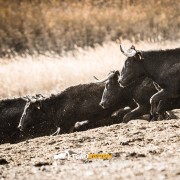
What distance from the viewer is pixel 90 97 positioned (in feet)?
52.0

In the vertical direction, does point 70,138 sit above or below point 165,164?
below

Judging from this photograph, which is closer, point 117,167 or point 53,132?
point 117,167

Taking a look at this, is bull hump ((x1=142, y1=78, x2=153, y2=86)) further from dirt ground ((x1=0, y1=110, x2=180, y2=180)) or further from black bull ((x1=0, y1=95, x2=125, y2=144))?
black bull ((x1=0, y1=95, x2=125, y2=144))

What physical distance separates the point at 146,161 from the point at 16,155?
134 inches

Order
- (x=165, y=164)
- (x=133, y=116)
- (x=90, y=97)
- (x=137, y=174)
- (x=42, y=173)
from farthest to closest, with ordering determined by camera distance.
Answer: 1. (x=90, y=97)
2. (x=133, y=116)
3. (x=42, y=173)
4. (x=165, y=164)
5. (x=137, y=174)

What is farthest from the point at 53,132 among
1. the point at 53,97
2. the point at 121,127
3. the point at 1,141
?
the point at 121,127

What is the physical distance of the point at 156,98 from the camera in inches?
497

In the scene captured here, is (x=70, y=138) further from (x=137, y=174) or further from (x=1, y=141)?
(x=1, y=141)

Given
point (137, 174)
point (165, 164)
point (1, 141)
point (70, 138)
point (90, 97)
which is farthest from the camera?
point (1, 141)

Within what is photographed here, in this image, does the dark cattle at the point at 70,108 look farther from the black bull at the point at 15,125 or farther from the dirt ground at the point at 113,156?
the dirt ground at the point at 113,156

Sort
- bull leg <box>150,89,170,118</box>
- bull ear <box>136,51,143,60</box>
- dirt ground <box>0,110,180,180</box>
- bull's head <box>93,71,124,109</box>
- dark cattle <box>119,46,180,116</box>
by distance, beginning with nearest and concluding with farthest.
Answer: dirt ground <box>0,110,180,180</box> → bull leg <box>150,89,170,118</box> → dark cattle <box>119,46,180,116</box> → bull ear <box>136,51,143,60</box> → bull's head <box>93,71,124,109</box>

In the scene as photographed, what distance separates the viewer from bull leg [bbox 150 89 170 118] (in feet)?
41.4

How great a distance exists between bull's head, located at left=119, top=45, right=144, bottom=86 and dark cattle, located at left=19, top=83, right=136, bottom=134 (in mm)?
1906

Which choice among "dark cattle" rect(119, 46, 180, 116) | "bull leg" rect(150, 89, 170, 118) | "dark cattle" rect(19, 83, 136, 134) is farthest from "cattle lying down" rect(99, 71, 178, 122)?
"bull leg" rect(150, 89, 170, 118)
